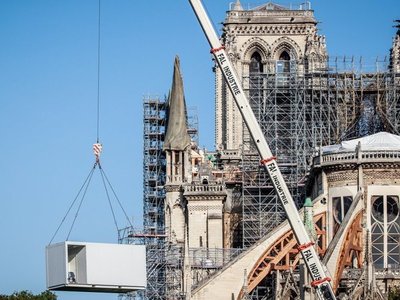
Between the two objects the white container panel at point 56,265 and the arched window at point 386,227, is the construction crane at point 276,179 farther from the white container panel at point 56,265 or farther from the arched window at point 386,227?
the arched window at point 386,227

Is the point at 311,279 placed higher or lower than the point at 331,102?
lower

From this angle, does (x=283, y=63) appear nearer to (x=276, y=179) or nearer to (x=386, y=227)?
(x=386, y=227)

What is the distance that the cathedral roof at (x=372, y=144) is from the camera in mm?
134125

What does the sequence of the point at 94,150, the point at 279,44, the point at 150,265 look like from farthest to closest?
1. the point at 279,44
2. the point at 150,265
3. the point at 94,150

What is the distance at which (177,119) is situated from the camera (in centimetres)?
15125

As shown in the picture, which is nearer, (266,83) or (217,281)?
(217,281)

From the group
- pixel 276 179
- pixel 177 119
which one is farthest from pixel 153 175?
pixel 276 179

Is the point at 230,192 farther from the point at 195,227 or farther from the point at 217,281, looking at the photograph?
the point at 217,281

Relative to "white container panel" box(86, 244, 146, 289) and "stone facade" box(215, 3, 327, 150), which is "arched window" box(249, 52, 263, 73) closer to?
"stone facade" box(215, 3, 327, 150)


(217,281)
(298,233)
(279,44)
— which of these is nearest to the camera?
(298,233)

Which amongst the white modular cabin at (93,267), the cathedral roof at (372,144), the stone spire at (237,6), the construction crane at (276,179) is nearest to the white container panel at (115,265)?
the white modular cabin at (93,267)

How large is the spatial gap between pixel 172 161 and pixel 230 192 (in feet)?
14.1

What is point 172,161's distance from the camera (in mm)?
149375

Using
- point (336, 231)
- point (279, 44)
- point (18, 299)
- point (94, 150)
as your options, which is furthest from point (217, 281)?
point (94, 150)
